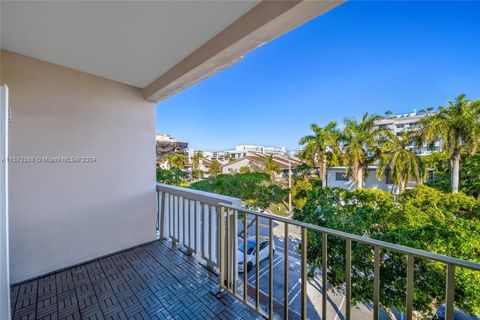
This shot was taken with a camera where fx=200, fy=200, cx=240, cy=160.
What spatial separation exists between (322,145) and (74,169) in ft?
56.9

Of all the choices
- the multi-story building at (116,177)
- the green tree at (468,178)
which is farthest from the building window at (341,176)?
the multi-story building at (116,177)

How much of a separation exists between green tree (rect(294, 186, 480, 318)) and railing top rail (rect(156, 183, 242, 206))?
4.70 metres

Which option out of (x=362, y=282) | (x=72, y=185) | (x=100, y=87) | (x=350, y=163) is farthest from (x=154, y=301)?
(x=350, y=163)

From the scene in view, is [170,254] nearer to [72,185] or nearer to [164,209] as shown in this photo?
[164,209]

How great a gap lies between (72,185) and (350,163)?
18.4m

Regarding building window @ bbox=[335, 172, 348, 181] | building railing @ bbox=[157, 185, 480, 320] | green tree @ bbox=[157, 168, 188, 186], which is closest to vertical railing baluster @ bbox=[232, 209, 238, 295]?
building railing @ bbox=[157, 185, 480, 320]

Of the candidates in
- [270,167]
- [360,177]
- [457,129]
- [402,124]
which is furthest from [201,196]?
[402,124]

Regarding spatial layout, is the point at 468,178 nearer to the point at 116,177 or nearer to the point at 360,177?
the point at 360,177

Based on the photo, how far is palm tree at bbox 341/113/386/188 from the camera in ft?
54.5

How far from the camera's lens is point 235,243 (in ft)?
6.47

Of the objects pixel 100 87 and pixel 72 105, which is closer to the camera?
pixel 72 105

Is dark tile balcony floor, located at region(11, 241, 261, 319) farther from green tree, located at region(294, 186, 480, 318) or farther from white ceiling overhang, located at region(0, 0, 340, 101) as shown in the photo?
green tree, located at region(294, 186, 480, 318)

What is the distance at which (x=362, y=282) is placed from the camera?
5.86 meters

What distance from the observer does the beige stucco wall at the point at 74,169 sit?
6.81 feet
